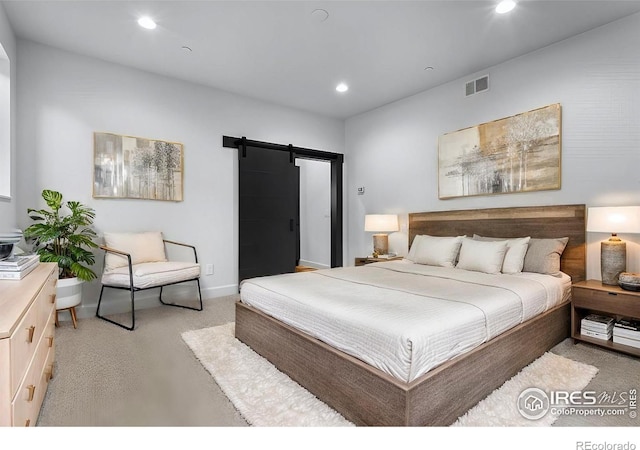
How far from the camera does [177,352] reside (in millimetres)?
1436

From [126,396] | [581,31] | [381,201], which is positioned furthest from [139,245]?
[581,31]

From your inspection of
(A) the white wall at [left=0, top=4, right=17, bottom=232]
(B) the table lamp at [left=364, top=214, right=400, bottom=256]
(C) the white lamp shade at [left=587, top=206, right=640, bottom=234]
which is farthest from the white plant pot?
(C) the white lamp shade at [left=587, top=206, right=640, bottom=234]

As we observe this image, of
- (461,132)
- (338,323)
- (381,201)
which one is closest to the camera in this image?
(338,323)

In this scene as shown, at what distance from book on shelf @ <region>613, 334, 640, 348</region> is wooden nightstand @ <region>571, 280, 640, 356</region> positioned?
2cm

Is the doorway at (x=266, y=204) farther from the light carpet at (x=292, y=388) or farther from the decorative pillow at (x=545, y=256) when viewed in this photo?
the decorative pillow at (x=545, y=256)

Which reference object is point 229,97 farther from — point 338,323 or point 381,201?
point 338,323

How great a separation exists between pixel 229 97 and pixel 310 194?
2.84m

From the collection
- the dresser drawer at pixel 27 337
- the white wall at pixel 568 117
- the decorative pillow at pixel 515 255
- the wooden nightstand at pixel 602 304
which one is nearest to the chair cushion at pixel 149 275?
the dresser drawer at pixel 27 337

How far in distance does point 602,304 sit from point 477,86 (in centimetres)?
248

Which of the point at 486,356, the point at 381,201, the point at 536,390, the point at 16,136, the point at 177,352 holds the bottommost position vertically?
the point at 536,390

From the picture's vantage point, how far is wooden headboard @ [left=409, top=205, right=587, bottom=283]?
2834 mm

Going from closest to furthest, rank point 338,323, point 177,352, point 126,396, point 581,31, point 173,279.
Answer: point 126,396 < point 177,352 < point 338,323 < point 581,31 < point 173,279

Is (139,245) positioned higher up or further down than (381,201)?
further down

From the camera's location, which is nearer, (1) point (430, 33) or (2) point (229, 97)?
(1) point (430, 33)
